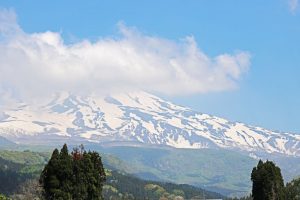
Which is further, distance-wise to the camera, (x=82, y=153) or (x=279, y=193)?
(x=279, y=193)

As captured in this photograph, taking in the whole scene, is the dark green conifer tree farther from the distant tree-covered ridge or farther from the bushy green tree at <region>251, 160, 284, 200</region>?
the bushy green tree at <region>251, 160, 284, 200</region>

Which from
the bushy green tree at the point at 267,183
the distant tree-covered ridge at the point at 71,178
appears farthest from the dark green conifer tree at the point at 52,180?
the bushy green tree at the point at 267,183

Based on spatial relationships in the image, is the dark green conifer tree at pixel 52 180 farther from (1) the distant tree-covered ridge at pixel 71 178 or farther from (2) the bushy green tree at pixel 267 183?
(2) the bushy green tree at pixel 267 183

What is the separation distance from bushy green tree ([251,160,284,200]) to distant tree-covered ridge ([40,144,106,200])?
44369 millimetres

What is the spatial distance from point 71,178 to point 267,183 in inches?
2094

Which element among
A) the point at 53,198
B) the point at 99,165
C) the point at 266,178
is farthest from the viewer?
the point at 266,178

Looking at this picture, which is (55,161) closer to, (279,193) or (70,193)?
(70,193)

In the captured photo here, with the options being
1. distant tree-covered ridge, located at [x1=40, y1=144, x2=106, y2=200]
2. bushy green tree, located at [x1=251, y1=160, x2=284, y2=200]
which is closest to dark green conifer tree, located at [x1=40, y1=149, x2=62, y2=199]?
distant tree-covered ridge, located at [x1=40, y1=144, x2=106, y2=200]

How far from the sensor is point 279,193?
502ft

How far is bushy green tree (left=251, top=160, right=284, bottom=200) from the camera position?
497ft

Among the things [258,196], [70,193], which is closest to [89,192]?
[70,193]

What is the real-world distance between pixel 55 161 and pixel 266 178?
56861 mm

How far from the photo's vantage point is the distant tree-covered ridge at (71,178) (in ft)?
409

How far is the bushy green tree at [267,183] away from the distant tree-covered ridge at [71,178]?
146 feet
